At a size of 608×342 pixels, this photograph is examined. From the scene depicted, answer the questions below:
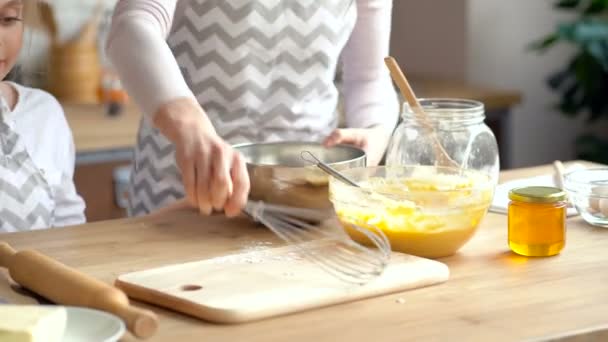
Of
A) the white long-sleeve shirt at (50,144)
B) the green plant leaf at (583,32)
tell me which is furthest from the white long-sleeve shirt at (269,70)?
the green plant leaf at (583,32)

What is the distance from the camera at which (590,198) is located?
4.97ft

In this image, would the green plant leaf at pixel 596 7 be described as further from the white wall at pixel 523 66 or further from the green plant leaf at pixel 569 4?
Answer: the white wall at pixel 523 66

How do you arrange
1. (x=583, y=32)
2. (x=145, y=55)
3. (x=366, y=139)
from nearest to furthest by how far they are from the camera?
(x=145, y=55) → (x=366, y=139) → (x=583, y=32)

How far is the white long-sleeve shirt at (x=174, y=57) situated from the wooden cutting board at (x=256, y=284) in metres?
0.24

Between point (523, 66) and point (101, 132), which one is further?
point (523, 66)

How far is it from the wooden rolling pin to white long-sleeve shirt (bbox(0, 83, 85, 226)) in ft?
1.92

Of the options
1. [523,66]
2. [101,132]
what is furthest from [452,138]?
[523,66]

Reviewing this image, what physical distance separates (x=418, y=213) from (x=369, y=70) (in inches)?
23.6

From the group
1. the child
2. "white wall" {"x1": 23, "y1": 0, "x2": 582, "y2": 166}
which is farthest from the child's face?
"white wall" {"x1": 23, "y1": 0, "x2": 582, "y2": 166}

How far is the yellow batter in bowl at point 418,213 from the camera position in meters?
1.34

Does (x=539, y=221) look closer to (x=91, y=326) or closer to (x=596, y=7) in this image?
(x=91, y=326)

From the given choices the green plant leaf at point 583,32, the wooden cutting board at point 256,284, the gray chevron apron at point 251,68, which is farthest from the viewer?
the green plant leaf at point 583,32

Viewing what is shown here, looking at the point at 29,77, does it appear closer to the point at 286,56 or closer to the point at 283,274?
the point at 286,56

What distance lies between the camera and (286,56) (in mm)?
1794
